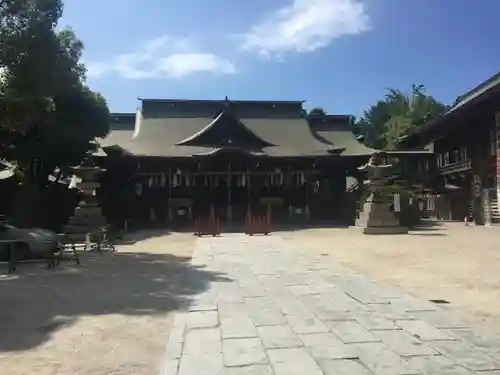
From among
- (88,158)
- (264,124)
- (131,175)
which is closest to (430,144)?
(264,124)

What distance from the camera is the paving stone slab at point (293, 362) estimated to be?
4.20 metres

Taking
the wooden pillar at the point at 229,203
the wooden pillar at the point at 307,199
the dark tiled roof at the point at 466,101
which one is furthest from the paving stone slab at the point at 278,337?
the wooden pillar at the point at 307,199

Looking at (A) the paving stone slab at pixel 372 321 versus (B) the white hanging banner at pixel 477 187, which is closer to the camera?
(A) the paving stone slab at pixel 372 321

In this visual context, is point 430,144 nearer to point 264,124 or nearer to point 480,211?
point 480,211

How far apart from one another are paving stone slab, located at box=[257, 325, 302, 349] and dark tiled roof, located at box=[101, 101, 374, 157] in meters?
22.2

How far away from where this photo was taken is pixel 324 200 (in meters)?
29.8

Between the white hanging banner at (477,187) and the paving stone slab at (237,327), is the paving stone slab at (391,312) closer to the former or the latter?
the paving stone slab at (237,327)

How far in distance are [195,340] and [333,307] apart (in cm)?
236

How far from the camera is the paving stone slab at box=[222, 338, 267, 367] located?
14.7 feet

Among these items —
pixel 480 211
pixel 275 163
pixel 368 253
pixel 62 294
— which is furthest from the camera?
pixel 275 163

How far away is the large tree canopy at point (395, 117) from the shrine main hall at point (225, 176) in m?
16.4

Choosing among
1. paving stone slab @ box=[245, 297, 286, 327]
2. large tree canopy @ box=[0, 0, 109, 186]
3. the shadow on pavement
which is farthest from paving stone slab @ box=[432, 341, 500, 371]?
large tree canopy @ box=[0, 0, 109, 186]

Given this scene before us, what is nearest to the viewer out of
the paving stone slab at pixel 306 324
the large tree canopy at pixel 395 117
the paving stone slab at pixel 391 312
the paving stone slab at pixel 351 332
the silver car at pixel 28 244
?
the paving stone slab at pixel 351 332

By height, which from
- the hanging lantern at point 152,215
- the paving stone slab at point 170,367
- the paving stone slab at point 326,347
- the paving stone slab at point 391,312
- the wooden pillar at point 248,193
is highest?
the wooden pillar at point 248,193
